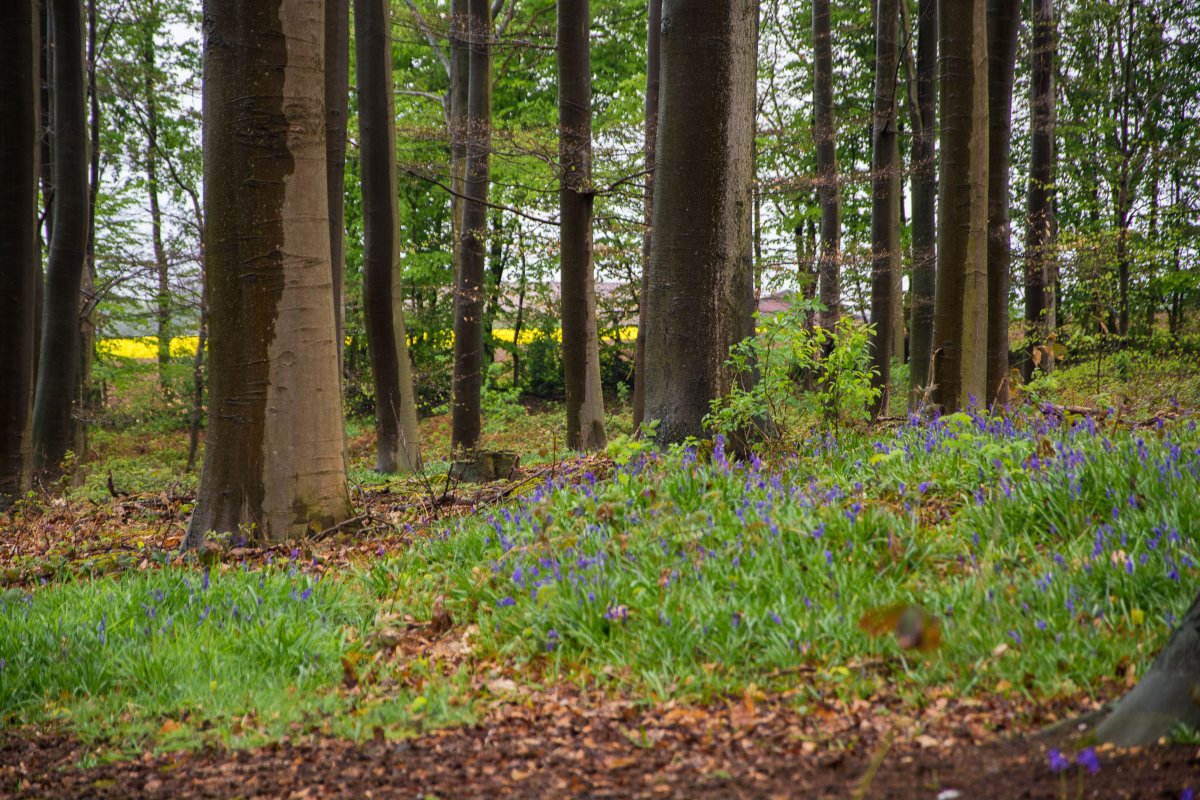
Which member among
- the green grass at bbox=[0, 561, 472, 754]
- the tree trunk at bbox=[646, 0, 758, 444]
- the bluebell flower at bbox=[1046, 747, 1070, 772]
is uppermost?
the tree trunk at bbox=[646, 0, 758, 444]

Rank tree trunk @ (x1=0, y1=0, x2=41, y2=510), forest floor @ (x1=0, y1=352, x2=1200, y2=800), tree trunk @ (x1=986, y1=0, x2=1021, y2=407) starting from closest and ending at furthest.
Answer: forest floor @ (x1=0, y1=352, x2=1200, y2=800) < tree trunk @ (x1=0, y1=0, x2=41, y2=510) < tree trunk @ (x1=986, y1=0, x2=1021, y2=407)

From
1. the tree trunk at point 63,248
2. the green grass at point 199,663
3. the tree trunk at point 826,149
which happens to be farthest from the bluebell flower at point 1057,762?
the tree trunk at point 826,149

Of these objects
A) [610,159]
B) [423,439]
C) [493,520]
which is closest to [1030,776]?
[493,520]

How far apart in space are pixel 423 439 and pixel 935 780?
22607 millimetres

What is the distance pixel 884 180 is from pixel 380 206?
26.9ft

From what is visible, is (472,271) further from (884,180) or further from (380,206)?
(884,180)

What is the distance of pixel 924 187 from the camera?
16.7 metres

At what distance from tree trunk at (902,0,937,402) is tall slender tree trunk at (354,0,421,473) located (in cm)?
797

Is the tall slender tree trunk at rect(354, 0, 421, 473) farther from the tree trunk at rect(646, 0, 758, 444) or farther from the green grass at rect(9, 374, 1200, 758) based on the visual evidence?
the green grass at rect(9, 374, 1200, 758)

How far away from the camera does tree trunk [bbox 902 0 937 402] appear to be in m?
15.1

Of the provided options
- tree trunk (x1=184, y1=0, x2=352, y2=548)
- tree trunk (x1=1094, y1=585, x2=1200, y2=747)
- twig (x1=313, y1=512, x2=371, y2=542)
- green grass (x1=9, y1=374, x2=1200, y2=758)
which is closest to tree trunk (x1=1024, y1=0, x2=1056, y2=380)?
green grass (x1=9, y1=374, x2=1200, y2=758)

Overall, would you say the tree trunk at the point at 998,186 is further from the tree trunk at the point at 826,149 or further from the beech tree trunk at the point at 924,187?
the tree trunk at the point at 826,149

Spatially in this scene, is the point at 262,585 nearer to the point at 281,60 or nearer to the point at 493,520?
the point at 493,520

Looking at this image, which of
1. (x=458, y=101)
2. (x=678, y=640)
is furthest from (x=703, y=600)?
(x=458, y=101)
